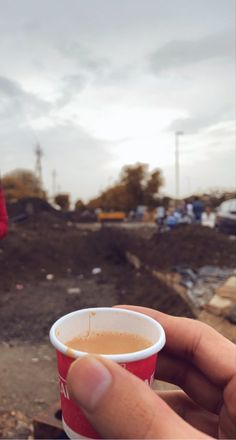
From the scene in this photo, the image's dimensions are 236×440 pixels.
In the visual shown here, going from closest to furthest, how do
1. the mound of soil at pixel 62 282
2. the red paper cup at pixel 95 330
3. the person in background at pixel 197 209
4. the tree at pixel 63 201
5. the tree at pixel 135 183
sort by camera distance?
the red paper cup at pixel 95 330, the mound of soil at pixel 62 282, the person in background at pixel 197 209, the tree at pixel 135 183, the tree at pixel 63 201

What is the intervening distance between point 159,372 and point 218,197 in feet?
130

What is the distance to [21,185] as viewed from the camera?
174 ft

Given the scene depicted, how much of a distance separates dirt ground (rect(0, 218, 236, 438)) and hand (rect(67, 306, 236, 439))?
2505mm

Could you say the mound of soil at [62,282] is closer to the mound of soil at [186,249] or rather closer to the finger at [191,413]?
the mound of soil at [186,249]

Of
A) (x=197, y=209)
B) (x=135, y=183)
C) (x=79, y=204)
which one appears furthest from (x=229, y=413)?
(x=79, y=204)

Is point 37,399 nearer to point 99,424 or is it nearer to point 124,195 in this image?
point 99,424

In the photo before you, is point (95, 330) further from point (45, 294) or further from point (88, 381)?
point (45, 294)

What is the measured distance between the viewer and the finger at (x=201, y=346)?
1143mm

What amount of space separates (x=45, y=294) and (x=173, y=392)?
758 centimetres

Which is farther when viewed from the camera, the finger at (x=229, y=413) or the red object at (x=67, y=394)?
the finger at (x=229, y=413)

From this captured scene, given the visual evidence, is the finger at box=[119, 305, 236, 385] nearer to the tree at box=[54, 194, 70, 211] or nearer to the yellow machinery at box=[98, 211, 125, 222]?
the yellow machinery at box=[98, 211, 125, 222]

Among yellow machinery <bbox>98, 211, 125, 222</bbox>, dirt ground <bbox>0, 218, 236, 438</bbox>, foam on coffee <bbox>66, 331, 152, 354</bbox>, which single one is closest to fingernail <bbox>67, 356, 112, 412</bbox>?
foam on coffee <bbox>66, 331, 152, 354</bbox>

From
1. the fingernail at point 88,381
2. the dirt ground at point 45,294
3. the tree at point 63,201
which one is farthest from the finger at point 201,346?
the tree at point 63,201

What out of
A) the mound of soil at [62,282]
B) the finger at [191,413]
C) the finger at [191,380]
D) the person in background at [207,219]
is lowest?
the person in background at [207,219]
